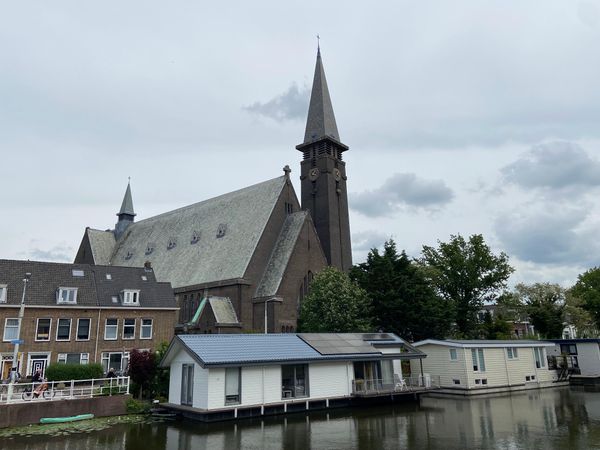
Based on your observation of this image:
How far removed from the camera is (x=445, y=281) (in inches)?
2154

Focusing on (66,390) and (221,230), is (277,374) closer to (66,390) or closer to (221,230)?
(66,390)

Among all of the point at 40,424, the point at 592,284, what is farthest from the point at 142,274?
the point at 592,284

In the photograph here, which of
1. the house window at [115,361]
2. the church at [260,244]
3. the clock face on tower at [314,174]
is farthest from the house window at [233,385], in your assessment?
the clock face on tower at [314,174]

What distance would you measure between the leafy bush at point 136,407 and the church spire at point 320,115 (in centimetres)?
3690

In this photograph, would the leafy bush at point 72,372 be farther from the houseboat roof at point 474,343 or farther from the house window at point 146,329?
the houseboat roof at point 474,343

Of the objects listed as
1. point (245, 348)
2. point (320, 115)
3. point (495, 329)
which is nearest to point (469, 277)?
point (495, 329)

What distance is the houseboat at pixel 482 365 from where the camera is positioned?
110 feet

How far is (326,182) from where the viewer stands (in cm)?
5306

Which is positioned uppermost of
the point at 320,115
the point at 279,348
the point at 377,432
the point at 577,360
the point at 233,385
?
the point at 320,115

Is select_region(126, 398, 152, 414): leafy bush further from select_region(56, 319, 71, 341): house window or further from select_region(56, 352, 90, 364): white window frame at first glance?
select_region(56, 319, 71, 341): house window

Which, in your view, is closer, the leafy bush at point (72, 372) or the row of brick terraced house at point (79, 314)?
the leafy bush at point (72, 372)

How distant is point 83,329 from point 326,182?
29389mm

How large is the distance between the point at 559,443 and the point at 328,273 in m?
26.0

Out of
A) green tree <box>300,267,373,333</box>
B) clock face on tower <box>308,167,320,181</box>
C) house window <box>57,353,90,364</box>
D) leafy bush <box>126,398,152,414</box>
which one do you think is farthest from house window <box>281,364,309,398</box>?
clock face on tower <box>308,167,320,181</box>
